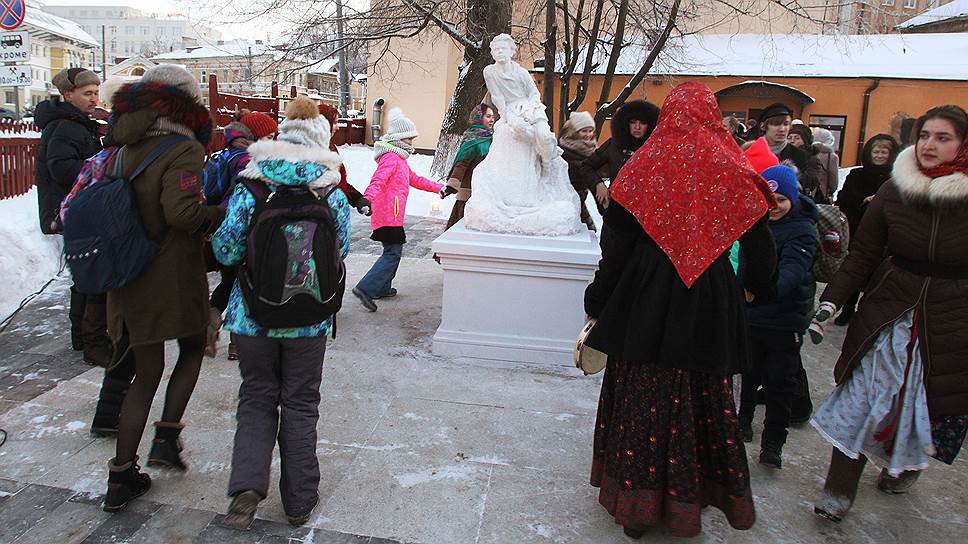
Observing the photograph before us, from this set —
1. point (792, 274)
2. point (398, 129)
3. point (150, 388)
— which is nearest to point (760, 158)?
point (792, 274)

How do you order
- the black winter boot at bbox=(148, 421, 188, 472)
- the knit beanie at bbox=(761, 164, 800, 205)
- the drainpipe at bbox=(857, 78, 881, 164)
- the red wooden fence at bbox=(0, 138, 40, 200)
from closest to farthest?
1. the black winter boot at bbox=(148, 421, 188, 472)
2. the knit beanie at bbox=(761, 164, 800, 205)
3. the red wooden fence at bbox=(0, 138, 40, 200)
4. the drainpipe at bbox=(857, 78, 881, 164)

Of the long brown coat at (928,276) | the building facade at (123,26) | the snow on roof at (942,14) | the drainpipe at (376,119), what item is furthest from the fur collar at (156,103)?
the building facade at (123,26)

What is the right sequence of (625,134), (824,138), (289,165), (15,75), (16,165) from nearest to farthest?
(289,165)
(625,134)
(15,75)
(824,138)
(16,165)

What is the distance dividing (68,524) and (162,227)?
4.06ft

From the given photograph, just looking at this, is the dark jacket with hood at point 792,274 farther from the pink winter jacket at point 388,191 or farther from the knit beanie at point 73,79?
the knit beanie at point 73,79

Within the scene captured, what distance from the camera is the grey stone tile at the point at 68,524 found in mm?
2588

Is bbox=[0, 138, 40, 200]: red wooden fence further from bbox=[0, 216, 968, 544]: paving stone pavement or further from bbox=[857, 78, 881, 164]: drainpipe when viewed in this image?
bbox=[857, 78, 881, 164]: drainpipe

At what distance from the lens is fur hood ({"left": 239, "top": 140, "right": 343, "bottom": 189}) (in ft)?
8.61

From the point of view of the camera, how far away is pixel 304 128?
281 centimetres

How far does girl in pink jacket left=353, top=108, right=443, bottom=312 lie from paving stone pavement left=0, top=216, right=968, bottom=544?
1.40 meters

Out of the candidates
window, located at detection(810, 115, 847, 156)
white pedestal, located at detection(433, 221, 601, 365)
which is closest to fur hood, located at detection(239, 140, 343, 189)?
white pedestal, located at detection(433, 221, 601, 365)

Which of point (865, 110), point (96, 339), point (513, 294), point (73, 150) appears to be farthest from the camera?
point (865, 110)

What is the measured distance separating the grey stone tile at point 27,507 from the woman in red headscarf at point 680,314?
228 cm

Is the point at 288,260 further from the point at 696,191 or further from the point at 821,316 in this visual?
the point at 821,316
